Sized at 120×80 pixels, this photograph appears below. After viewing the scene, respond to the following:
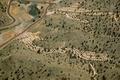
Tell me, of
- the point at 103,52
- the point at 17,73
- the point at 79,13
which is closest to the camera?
the point at 17,73

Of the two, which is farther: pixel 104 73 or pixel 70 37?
pixel 70 37

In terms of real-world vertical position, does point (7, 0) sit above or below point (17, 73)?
above

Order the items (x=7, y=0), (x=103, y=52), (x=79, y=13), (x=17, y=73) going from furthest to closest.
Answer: (x=7, y=0) → (x=79, y=13) → (x=103, y=52) → (x=17, y=73)

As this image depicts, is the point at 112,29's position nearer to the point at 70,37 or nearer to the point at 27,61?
the point at 70,37

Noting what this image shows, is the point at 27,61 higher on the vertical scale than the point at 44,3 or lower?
lower

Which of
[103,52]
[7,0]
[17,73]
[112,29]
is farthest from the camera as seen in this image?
[7,0]

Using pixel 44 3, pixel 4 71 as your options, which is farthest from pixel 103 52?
pixel 44 3

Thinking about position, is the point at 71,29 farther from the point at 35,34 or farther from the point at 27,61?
the point at 27,61

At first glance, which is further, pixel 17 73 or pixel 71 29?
pixel 71 29

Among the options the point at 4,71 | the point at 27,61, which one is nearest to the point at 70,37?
the point at 27,61
